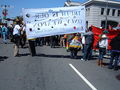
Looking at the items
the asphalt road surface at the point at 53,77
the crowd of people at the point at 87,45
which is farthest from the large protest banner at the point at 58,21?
the asphalt road surface at the point at 53,77

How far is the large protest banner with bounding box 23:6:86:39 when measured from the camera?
1148 centimetres

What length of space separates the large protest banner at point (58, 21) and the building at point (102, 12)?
3926 cm

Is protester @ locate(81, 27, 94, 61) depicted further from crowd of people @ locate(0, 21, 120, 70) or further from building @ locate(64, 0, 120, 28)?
building @ locate(64, 0, 120, 28)

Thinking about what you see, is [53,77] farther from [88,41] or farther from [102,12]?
[102,12]

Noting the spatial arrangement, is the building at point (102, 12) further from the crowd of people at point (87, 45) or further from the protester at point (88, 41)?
the protester at point (88, 41)

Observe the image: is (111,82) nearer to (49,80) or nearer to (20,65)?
(49,80)

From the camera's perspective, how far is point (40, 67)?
30.3 feet

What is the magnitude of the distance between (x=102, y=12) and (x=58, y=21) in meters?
43.1

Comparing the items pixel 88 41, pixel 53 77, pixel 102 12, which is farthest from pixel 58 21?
pixel 102 12

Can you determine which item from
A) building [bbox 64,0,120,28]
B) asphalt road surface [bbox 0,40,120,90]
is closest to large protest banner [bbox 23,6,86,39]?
asphalt road surface [bbox 0,40,120,90]

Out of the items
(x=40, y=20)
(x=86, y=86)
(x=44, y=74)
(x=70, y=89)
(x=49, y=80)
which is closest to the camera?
(x=70, y=89)

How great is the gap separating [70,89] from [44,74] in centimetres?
189

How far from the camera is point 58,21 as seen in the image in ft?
38.1

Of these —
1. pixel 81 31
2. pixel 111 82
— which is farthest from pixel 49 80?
pixel 81 31
